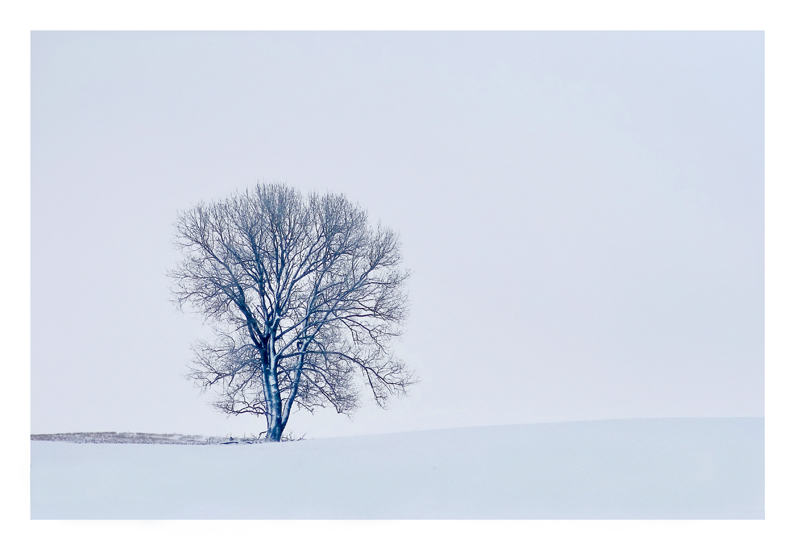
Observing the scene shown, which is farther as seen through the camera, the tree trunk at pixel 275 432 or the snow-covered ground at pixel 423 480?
the tree trunk at pixel 275 432

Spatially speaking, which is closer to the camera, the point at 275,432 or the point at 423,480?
the point at 423,480

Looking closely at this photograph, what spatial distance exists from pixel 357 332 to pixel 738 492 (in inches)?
336

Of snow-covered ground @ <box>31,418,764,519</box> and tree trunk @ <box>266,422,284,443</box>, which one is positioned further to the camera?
tree trunk @ <box>266,422,284,443</box>

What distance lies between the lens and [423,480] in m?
13.8

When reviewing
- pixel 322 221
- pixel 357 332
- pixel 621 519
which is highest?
pixel 322 221

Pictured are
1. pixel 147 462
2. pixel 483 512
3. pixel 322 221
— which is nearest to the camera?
pixel 483 512

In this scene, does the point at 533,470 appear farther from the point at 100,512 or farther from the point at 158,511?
the point at 100,512

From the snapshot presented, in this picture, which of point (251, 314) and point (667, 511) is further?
point (251, 314)

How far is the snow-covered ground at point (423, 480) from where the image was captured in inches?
530

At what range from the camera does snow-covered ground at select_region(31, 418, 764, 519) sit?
1345cm

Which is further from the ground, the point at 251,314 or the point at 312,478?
the point at 251,314

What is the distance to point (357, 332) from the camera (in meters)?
18.4

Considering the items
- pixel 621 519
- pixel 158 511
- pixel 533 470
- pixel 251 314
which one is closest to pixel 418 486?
pixel 533 470
